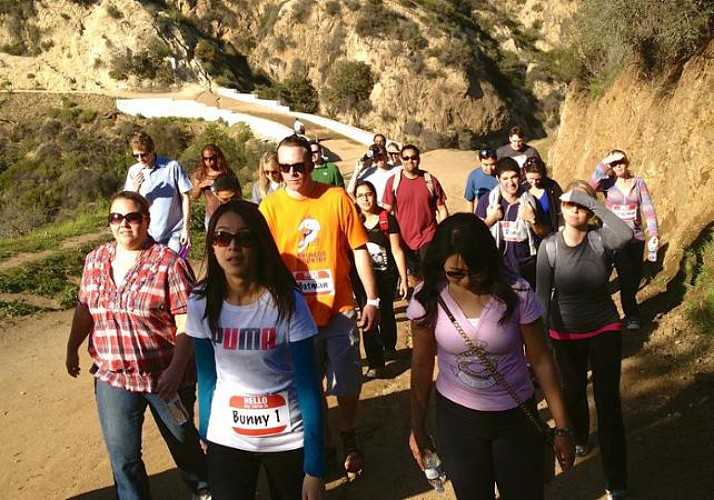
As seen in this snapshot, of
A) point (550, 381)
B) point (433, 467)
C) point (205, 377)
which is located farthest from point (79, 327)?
point (550, 381)

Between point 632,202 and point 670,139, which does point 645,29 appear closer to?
point 670,139

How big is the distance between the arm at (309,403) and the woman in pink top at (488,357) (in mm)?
529

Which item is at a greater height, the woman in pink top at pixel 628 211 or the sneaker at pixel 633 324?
the woman in pink top at pixel 628 211

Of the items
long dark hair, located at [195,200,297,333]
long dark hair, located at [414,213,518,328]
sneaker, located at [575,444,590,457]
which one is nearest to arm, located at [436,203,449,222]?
sneaker, located at [575,444,590,457]

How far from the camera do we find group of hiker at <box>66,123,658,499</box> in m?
2.69

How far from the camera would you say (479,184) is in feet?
22.7

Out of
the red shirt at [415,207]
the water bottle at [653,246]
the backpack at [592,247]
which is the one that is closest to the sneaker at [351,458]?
the backpack at [592,247]

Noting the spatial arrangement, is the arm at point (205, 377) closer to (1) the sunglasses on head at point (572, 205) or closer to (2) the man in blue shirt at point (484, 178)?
(1) the sunglasses on head at point (572, 205)

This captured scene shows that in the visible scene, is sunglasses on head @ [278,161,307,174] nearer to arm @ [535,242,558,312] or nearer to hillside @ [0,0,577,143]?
arm @ [535,242,558,312]

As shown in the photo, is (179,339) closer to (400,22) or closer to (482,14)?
(400,22)

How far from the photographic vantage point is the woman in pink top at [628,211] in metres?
6.15

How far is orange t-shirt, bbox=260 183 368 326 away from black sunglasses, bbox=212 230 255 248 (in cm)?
133

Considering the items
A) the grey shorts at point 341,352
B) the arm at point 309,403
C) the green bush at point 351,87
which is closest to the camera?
the arm at point 309,403

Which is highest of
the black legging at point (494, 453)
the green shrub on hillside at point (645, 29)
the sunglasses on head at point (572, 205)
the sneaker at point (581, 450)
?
the green shrub on hillside at point (645, 29)
